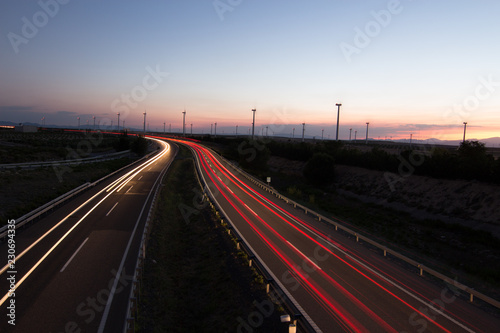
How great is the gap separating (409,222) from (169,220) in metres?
26.3

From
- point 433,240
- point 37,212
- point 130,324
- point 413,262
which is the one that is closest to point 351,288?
point 413,262

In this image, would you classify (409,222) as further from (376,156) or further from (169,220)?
(169,220)

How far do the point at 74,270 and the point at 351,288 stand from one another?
1117 cm

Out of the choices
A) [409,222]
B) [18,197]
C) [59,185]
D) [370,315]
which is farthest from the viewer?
[409,222]

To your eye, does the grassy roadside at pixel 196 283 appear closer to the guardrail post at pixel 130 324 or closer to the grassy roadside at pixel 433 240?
the guardrail post at pixel 130 324

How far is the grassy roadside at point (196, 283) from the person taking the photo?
10.6 metres

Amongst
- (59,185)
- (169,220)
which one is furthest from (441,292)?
(59,185)

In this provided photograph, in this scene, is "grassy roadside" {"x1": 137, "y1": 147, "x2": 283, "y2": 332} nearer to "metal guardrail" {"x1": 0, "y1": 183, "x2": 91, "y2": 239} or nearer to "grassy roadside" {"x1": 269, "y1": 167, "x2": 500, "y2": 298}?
"metal guardrail" {"x1": 0, "y1": 183, "x2": 91, "y2": 239}

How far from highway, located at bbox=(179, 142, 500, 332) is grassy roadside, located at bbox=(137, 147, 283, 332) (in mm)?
1377

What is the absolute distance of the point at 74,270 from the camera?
1183 centimetres

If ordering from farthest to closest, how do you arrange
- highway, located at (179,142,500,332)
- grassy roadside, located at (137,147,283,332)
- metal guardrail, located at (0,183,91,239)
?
metal guardrail, located at (0,183,91,239) → grassy roadside, located at (137,147,283,332) → highway, located at (179,142,500,332)

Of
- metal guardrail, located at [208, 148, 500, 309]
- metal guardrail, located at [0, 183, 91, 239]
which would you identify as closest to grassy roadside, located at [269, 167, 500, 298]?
metal guardrail, located at [208, 148, 500, 309]

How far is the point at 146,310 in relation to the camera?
1083cm

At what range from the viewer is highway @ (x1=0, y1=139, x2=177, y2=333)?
8.77 meters
